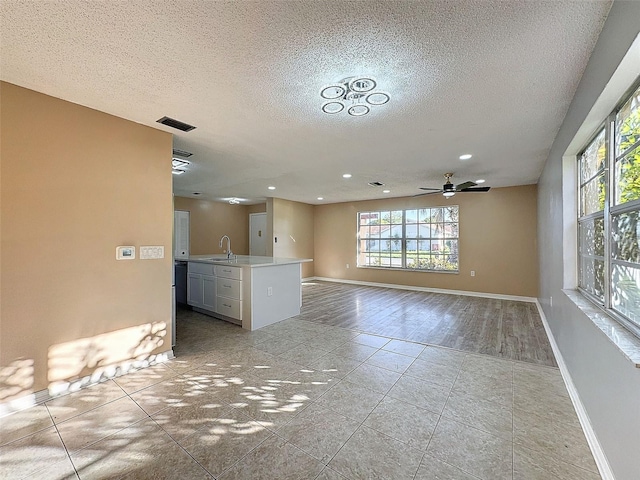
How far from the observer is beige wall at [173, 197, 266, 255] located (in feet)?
24.8

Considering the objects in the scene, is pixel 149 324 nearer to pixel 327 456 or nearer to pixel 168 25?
Result: pixel 327 456

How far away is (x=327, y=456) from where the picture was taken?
1.60 m

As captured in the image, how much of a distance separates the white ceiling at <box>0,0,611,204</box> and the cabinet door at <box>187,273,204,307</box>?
2422mm

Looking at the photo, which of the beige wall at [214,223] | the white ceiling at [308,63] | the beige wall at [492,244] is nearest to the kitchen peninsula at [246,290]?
the white ceiling at [308,63]

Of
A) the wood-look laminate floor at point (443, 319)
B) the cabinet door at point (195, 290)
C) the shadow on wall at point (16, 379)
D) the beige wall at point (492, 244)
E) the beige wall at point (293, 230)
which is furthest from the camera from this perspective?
the beige wall at point (293, 230)

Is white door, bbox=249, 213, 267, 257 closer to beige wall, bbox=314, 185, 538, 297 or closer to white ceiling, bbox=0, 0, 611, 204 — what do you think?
beige wall, bbox=314, 185, 538, 297

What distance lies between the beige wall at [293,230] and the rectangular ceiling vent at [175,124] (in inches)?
184

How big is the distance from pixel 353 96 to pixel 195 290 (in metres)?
4.15

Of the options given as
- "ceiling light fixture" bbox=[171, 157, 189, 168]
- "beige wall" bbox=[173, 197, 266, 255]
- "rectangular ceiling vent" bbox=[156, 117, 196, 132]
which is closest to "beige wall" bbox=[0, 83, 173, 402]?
"rectangular ceiling vent" bbox=[156, 117, 196, 132]

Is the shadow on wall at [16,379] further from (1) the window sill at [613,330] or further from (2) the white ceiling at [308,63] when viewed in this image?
(1) the window sill at [613,330]

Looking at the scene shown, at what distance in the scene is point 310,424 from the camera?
1887 millimetres

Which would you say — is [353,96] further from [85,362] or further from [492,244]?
[492,244]

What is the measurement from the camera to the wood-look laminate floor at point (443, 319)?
330 centimetres

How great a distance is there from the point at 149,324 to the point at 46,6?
2499mm
